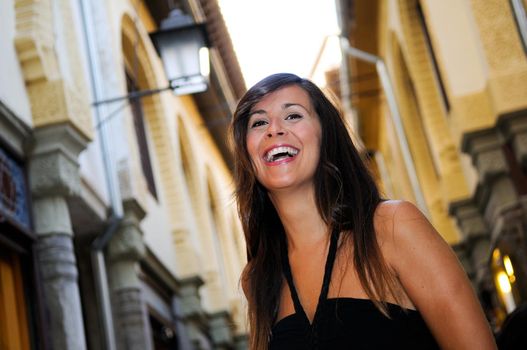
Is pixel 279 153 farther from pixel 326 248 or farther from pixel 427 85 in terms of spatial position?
pixel 427 85

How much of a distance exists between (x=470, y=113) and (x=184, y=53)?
133 inches

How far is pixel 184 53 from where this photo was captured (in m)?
10.1

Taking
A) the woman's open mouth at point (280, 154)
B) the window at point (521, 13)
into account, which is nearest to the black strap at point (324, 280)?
the woman's open mouth at point (280, 154)

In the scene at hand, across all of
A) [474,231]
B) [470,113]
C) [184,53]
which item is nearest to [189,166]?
[474,231]

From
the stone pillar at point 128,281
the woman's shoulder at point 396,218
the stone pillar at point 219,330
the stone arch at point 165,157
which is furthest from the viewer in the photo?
the stone pillar at point 219,330

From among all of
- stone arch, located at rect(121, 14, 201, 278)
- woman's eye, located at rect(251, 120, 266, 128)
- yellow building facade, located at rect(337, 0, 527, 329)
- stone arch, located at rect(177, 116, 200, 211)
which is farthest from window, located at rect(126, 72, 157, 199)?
woman's eye, located at rect(251, 120, 266, 128)

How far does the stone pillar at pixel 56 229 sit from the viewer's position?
7.84m

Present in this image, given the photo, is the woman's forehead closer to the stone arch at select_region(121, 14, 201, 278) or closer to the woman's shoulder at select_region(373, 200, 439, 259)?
the woman's shoulder at select_region(373, 200, 439, 259)

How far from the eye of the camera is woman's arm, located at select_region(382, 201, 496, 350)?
244cm

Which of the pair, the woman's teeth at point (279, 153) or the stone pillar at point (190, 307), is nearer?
the woman's teeth at point (279, 153)

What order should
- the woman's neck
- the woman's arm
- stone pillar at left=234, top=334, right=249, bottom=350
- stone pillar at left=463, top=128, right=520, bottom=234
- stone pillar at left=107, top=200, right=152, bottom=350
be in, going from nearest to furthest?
the woman's arm → the woman's neck → stone pillar at left=107, top=200, right=152, bottom=350 → stone pillar at left=463, top=128, right=520, bottom=234 → stone pillar at left=234, top=334, right=249, bottom=350

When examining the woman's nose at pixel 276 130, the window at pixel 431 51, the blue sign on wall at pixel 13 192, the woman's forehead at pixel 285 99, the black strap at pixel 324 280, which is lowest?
the black strap at pixel 324 280

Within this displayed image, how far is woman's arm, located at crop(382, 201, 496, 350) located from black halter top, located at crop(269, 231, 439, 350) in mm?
43

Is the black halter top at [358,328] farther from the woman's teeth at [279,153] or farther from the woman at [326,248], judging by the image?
the woman's teeth at [279,153]
